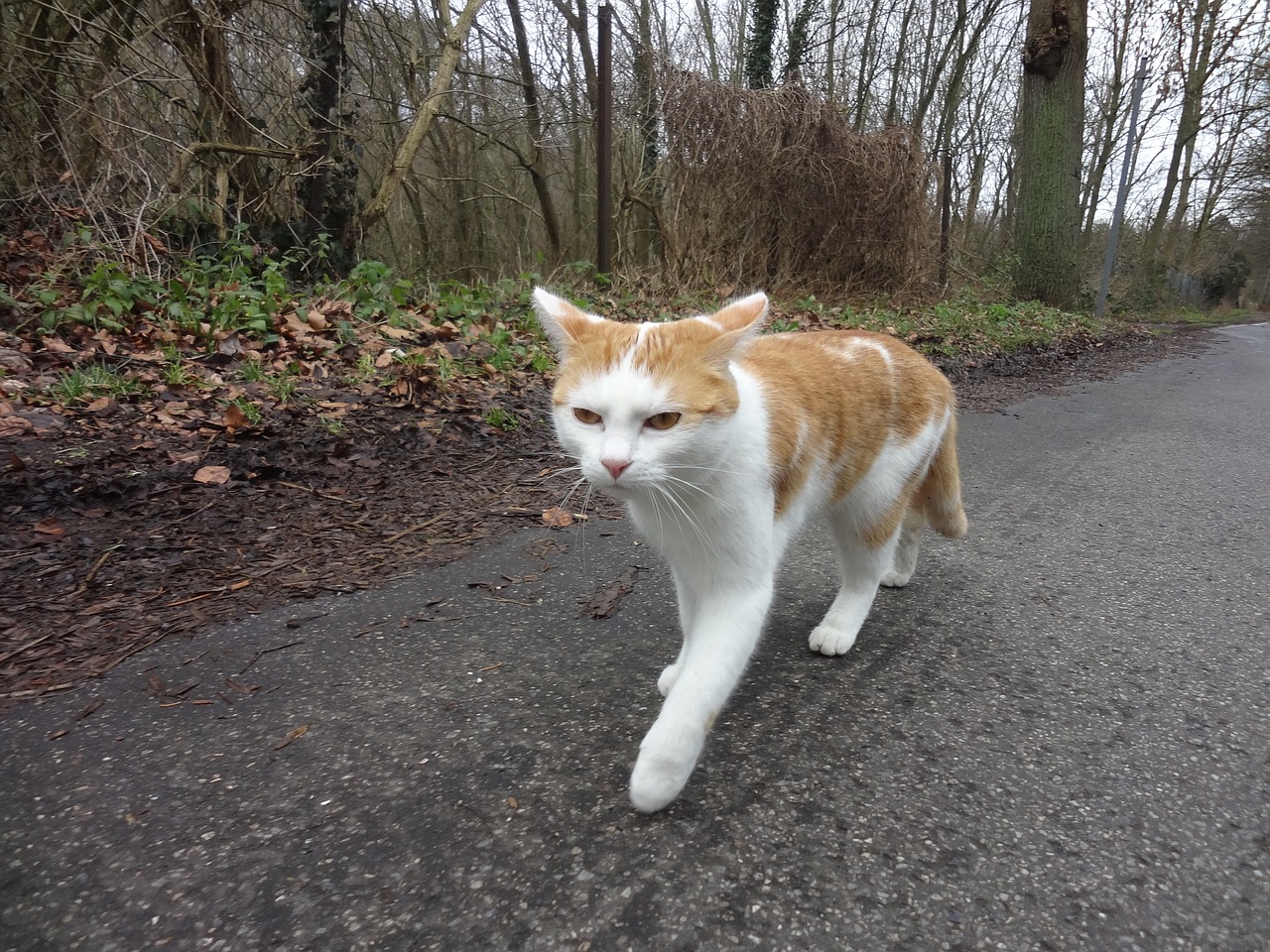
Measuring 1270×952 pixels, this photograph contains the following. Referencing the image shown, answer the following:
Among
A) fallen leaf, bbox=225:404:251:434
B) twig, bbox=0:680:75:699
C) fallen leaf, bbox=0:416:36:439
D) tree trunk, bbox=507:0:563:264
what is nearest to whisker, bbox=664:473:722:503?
twig, bbox=0:680:75:699

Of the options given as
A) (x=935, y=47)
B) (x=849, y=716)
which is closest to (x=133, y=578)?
(x=849, y=716)

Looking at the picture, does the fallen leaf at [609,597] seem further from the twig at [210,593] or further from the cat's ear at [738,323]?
the twig at [210,593]

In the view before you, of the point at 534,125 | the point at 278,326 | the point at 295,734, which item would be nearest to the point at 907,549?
the point at 295,734

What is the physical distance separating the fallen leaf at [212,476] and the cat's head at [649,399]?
1833 millimetres

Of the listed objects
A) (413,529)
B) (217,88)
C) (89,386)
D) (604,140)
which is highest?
(217,88)

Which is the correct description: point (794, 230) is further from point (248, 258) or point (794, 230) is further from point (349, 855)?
point (349, 855)

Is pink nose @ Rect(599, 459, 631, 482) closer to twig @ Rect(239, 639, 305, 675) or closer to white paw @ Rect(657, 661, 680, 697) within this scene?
white paw @ Rect(657, 661, 680, 697)

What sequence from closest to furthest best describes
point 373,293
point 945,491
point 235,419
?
point 945,491, point 235,419, point 373,293

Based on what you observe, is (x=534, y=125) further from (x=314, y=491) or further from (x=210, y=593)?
(x=210, y=593)

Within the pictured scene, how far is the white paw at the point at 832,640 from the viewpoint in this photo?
6.92 ft

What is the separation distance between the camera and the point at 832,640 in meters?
2.12

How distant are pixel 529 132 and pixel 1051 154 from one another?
835 centimetres

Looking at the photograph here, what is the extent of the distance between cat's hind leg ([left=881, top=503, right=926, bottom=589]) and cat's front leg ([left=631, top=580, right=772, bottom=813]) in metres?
0.94

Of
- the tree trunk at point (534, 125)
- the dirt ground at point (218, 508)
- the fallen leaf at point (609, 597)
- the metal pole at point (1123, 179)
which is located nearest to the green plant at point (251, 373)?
the dirt ground at point (218, 508)
